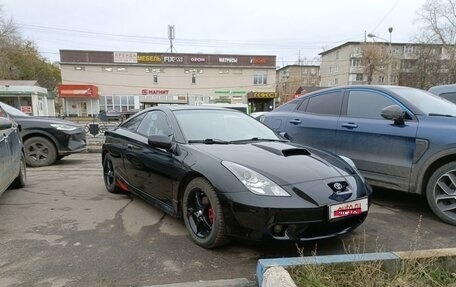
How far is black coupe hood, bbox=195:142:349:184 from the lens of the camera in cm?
294

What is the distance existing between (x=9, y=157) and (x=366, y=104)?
4823mm

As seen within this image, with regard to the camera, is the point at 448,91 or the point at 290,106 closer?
the point at 290,106

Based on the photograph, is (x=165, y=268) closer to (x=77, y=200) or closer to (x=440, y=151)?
(x=77, y=200)

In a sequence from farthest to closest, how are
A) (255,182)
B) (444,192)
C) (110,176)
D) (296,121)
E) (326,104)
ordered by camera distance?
(296,121) → (110,176) → (326,104) → (444,192) → (255,182)

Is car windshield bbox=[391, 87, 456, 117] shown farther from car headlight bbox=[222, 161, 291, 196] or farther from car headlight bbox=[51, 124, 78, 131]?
car headlight bbox=[51, 124, 78, 131]

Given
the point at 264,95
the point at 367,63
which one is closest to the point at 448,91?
the point at 264,95

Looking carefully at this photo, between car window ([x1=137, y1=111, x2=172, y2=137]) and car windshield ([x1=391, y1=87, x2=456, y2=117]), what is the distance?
3004 mm

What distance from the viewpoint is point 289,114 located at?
573cm

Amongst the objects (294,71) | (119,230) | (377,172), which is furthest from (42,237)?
(294,71)

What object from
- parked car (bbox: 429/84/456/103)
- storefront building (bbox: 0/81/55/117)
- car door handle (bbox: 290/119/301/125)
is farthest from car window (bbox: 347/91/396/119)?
storefront building (bbox: 0/81/55/117)

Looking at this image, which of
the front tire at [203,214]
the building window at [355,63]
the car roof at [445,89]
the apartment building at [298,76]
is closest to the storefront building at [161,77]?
the building window at [355,63]

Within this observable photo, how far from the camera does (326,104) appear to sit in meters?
5.21

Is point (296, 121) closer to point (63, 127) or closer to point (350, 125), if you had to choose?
point (350, 125)

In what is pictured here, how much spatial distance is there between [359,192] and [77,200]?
12.6 ft
